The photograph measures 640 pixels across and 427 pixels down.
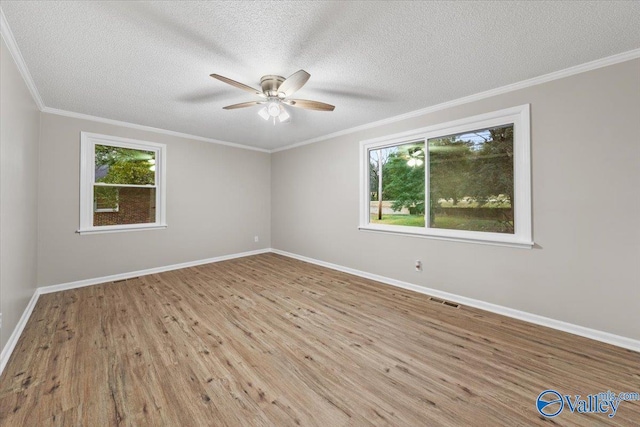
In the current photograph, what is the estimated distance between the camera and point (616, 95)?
215cm

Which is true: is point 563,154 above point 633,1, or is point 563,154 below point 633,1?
below

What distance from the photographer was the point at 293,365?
1910 mm

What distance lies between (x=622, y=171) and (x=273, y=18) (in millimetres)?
3092

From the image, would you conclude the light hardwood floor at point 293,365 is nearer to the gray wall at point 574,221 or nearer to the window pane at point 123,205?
the gray wall at point 574,221

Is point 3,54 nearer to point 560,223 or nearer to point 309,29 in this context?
point 309,29

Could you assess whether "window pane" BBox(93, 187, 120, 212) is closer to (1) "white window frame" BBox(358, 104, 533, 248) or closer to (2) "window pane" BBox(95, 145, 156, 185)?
(2) "window pane" BBox(95, 145, 156, 185)

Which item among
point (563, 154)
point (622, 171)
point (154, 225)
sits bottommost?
point (154, 225)

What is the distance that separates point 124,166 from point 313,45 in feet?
12.4

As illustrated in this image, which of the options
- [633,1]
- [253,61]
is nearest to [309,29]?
[253,61]

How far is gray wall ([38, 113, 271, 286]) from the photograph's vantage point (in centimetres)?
338

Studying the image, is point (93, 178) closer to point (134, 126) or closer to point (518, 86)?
point (134, 126)

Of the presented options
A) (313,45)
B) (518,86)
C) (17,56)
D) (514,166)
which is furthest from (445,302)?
(17,56)

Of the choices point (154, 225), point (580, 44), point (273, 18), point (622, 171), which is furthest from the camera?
point (154, 225)

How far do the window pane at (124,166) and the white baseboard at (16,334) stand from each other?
1.84 metres
